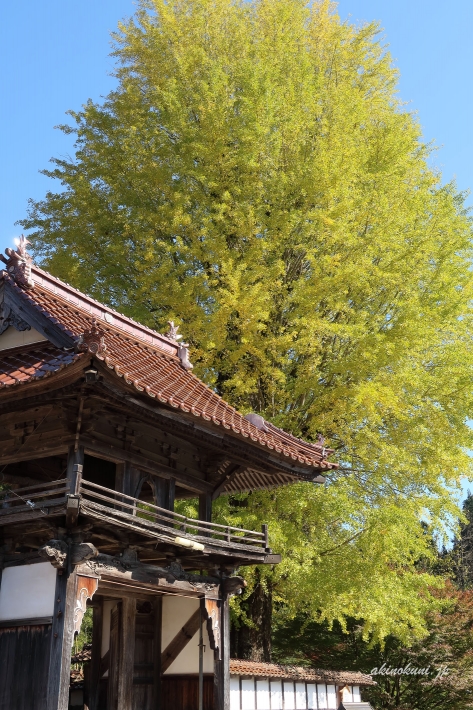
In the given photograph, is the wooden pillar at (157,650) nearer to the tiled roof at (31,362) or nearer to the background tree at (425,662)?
the tiled roof at (31,362)

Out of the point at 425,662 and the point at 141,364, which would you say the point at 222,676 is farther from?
the point at 425,662

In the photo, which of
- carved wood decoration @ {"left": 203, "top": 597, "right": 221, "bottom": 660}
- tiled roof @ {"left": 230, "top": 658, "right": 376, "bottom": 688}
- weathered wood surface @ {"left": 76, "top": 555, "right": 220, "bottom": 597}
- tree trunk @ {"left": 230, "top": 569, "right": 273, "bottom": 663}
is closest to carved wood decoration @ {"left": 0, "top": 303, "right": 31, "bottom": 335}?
weathered wood surface @ {"left": 76, "top": 555, "right": 220, "bottom": 597}

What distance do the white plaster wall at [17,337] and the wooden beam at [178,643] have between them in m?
4.80

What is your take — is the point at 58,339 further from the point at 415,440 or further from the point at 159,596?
the point at 415,440

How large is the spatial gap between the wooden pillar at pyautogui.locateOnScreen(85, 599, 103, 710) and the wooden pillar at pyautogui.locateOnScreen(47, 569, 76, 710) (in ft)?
10.4

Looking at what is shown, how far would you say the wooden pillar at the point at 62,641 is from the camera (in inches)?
280

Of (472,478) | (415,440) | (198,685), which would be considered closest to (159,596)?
(198,685)

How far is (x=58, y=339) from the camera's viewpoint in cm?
875

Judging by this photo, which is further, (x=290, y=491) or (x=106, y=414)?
(x=290, y=491)

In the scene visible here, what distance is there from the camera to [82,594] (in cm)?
766

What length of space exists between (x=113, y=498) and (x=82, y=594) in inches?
49.9

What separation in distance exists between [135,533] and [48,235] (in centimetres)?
944

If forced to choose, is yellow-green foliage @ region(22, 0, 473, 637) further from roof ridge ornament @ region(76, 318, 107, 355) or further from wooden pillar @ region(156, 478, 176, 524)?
roof ridge ornament @ region(76, 318, 107, 355)

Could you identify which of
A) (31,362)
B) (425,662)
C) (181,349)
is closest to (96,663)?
(31,362)
